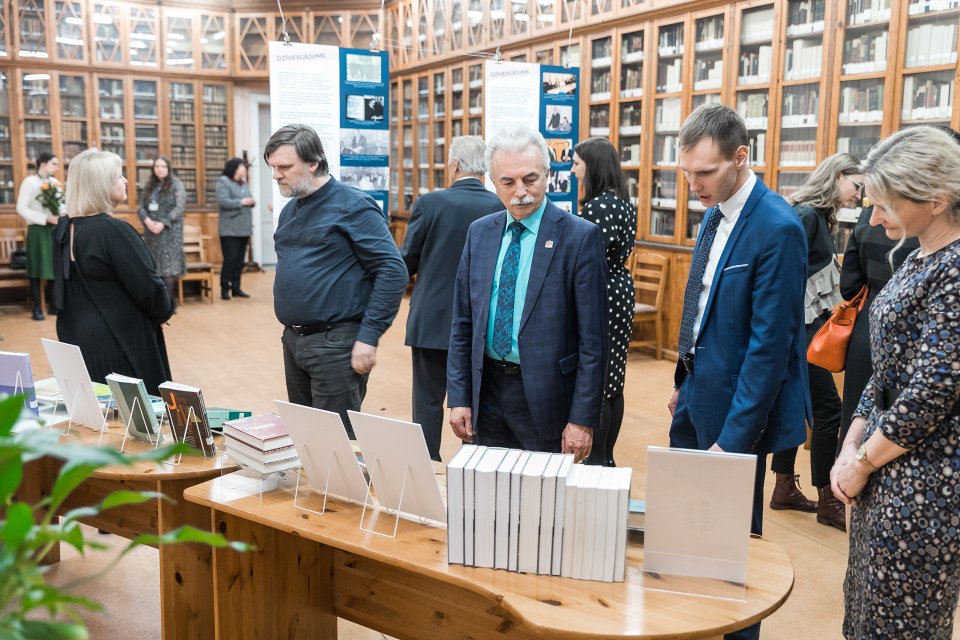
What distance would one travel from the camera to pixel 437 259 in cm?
408

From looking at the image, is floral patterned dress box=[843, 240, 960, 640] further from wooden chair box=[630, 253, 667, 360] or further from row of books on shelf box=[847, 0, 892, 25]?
wooden chair box=[630, 253, 667, 360]

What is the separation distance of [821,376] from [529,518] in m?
2.78

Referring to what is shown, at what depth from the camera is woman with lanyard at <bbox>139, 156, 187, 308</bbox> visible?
894 cm

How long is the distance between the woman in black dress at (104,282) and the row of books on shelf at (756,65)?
4.75 metres

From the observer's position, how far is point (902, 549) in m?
1.91

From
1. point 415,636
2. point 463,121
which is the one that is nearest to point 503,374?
point 415,636

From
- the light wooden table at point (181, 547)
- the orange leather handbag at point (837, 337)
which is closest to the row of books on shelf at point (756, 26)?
the orange leather handbag at point (837, 337)

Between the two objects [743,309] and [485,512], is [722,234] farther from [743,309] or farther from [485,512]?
[485,512]

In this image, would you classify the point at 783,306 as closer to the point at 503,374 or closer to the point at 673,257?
the point at 503,374

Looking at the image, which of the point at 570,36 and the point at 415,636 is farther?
the point at 570,36

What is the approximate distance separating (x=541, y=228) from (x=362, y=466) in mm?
840

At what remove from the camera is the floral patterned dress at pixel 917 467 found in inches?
Result: 71.5

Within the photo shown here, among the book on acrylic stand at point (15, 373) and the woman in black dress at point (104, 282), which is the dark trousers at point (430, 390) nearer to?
the woman in black dress at point (104, 282)

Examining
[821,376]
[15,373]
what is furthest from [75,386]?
[821,376]
